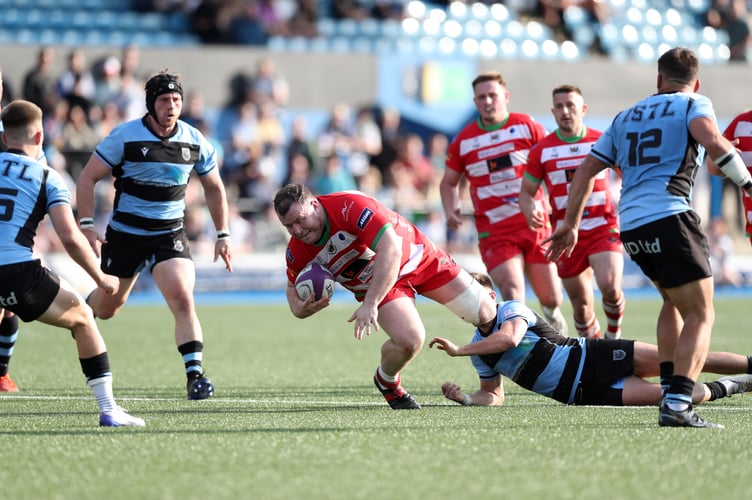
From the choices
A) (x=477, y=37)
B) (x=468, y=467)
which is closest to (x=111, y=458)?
(x=468, y=467)

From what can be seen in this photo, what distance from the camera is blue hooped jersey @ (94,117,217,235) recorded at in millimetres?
8141

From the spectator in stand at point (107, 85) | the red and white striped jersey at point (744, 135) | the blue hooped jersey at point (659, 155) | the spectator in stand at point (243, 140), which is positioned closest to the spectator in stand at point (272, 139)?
the spectator in stand at point (243, 140)

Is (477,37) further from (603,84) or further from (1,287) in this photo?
(1,287)

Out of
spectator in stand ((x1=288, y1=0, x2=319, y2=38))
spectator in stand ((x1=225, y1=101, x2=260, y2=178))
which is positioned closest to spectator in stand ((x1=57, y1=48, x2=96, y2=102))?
spectator in stand ((x1=225, y1=101, x2=260, y2=178))

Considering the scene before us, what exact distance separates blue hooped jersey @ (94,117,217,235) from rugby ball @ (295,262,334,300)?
5.94 feet

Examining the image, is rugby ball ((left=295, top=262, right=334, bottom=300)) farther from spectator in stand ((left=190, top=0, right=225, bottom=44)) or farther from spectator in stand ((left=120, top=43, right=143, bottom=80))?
spectator in stand ((left=190, top=0, right=225, bottom=44))

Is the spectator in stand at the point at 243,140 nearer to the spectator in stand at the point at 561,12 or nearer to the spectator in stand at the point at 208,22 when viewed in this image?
the spectator in stand at the point at 208,22

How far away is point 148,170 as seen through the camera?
8195 millimetres

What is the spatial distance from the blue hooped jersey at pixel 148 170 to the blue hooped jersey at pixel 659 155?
338cm

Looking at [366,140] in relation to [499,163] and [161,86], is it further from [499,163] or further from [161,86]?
[161,86]

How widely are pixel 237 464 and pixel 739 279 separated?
64.5 feet

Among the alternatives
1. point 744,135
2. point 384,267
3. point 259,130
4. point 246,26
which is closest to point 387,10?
point 246,26

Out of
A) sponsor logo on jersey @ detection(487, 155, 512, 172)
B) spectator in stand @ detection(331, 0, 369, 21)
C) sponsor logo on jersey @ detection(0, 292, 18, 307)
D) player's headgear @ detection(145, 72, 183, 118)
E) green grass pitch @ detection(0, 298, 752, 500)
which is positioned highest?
spectator in stand @ detection(331, 0, 369, 21)

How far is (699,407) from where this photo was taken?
7062 mm
